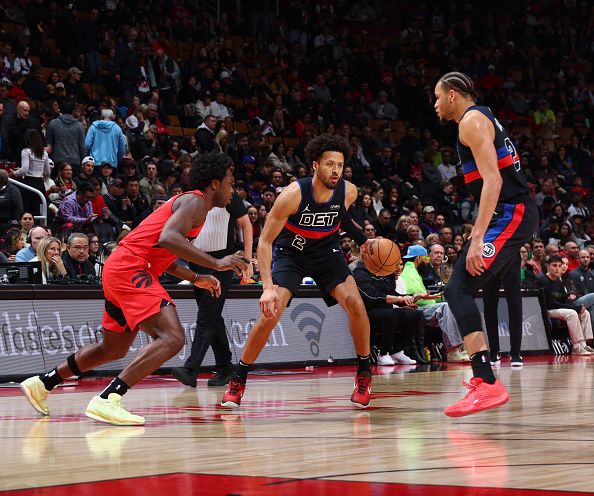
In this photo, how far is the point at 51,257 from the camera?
11062 millimetres

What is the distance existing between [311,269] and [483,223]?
5.41 ft

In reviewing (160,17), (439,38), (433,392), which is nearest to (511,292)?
(433,392)

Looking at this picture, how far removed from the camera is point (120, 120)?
1673 cm

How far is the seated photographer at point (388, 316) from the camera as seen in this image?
12711 mm

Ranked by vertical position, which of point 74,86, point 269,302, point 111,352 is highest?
point 74,86

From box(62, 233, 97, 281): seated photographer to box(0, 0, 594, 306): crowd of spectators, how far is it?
0.05 meters

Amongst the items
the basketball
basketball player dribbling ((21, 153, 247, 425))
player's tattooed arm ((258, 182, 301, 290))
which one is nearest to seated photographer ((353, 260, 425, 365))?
the basketball

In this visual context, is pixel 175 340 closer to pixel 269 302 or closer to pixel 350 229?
pixel 269 302

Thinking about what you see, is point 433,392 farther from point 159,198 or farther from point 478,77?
point 478,77

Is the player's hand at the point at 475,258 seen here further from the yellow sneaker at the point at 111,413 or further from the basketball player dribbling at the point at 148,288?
the yellow sneaker at the point at 111,413

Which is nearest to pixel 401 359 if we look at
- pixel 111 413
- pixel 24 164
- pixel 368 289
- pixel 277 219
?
pixel 368 289

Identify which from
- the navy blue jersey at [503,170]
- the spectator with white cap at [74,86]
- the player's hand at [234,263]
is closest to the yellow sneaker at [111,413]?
the player's hand at [234,263]

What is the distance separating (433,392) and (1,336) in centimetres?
413

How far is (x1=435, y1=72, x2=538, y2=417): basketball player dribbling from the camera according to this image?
6.00 m
